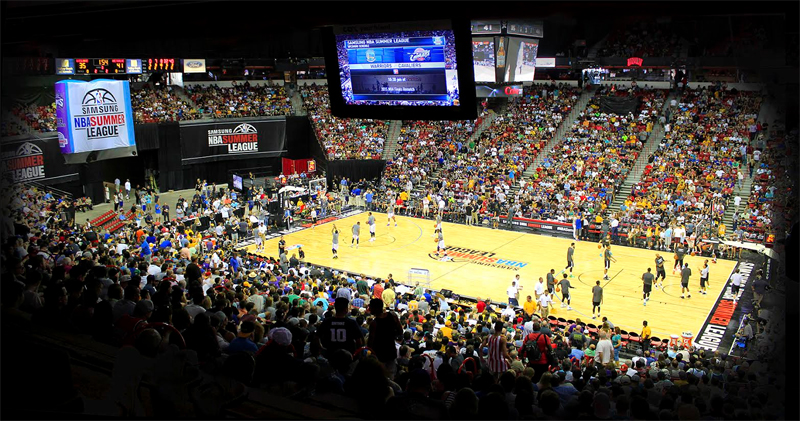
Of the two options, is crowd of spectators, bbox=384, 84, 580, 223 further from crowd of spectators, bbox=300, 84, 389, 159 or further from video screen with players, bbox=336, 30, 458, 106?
video screen with players, bbox=336, 30, 458, 106

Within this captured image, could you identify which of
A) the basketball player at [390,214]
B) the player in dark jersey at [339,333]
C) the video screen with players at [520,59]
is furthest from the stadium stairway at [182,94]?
the player in dark jersey at [339,333]

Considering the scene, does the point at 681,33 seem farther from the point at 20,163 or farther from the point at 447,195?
the point at 20,163

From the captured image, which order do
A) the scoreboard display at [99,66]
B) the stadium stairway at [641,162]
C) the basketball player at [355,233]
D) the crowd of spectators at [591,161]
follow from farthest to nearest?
the scoreboard display at [99,66], the stadium stairway at [641,162], the crowd of spectators at [591,161], the basketball player at [355,233]

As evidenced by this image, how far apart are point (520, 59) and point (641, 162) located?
11.8 meters

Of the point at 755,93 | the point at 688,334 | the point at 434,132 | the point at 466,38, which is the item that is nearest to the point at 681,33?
the point at 755,93

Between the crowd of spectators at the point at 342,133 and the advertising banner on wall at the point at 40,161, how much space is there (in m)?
13.5

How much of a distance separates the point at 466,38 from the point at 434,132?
103 ft

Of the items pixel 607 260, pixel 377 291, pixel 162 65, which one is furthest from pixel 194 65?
pixel 607 260

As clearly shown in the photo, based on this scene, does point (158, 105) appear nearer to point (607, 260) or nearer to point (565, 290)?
point (607, 260)

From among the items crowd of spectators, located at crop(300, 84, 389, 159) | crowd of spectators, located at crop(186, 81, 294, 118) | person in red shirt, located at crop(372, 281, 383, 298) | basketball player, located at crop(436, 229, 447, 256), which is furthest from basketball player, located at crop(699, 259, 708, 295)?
crowd of spectators, located at crop(186, 81, 294, 118)

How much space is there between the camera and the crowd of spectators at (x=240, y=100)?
37594mm

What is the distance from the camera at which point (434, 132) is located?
37969mm

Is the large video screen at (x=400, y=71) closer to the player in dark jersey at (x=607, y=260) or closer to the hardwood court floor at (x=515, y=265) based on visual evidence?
the hardwood court floor at (x=515, y=265)

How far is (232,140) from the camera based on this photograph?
3656 cm
